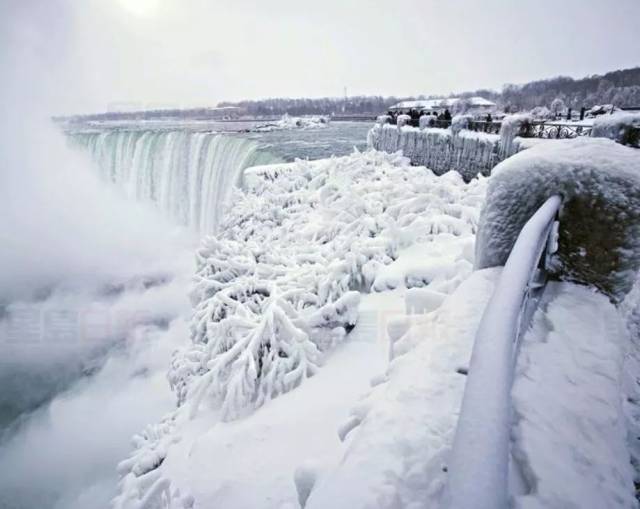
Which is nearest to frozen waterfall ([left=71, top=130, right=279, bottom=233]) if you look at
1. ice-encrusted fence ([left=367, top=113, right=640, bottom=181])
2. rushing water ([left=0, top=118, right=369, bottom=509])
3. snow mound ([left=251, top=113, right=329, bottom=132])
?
rushing water ([left=0, top=118, right=369, bottom=509])

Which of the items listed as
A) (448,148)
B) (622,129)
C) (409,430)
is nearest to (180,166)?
(448,148)

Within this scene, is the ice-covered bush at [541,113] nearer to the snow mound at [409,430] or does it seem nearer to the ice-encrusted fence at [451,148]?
the ice-encrusted fence at [451,148]

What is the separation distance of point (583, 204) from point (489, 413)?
7.72 feet

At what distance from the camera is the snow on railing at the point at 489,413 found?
92cm

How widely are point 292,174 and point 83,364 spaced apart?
1274 centimetres

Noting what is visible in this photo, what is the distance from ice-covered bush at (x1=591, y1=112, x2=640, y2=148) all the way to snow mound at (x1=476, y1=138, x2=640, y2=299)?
404cm

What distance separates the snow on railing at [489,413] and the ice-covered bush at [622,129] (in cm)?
579

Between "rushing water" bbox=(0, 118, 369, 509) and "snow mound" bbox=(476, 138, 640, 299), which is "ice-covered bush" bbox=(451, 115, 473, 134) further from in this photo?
"snow mound" bbox=(476, 138, 640, 299)

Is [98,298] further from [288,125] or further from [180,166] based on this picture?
[288,125]

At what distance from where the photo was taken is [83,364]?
16844 millimetres

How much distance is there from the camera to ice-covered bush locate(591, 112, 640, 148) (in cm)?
586

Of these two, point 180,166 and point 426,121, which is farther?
point 180,166

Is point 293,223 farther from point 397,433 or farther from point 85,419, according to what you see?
point 85,419

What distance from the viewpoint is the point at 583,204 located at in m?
2.75
